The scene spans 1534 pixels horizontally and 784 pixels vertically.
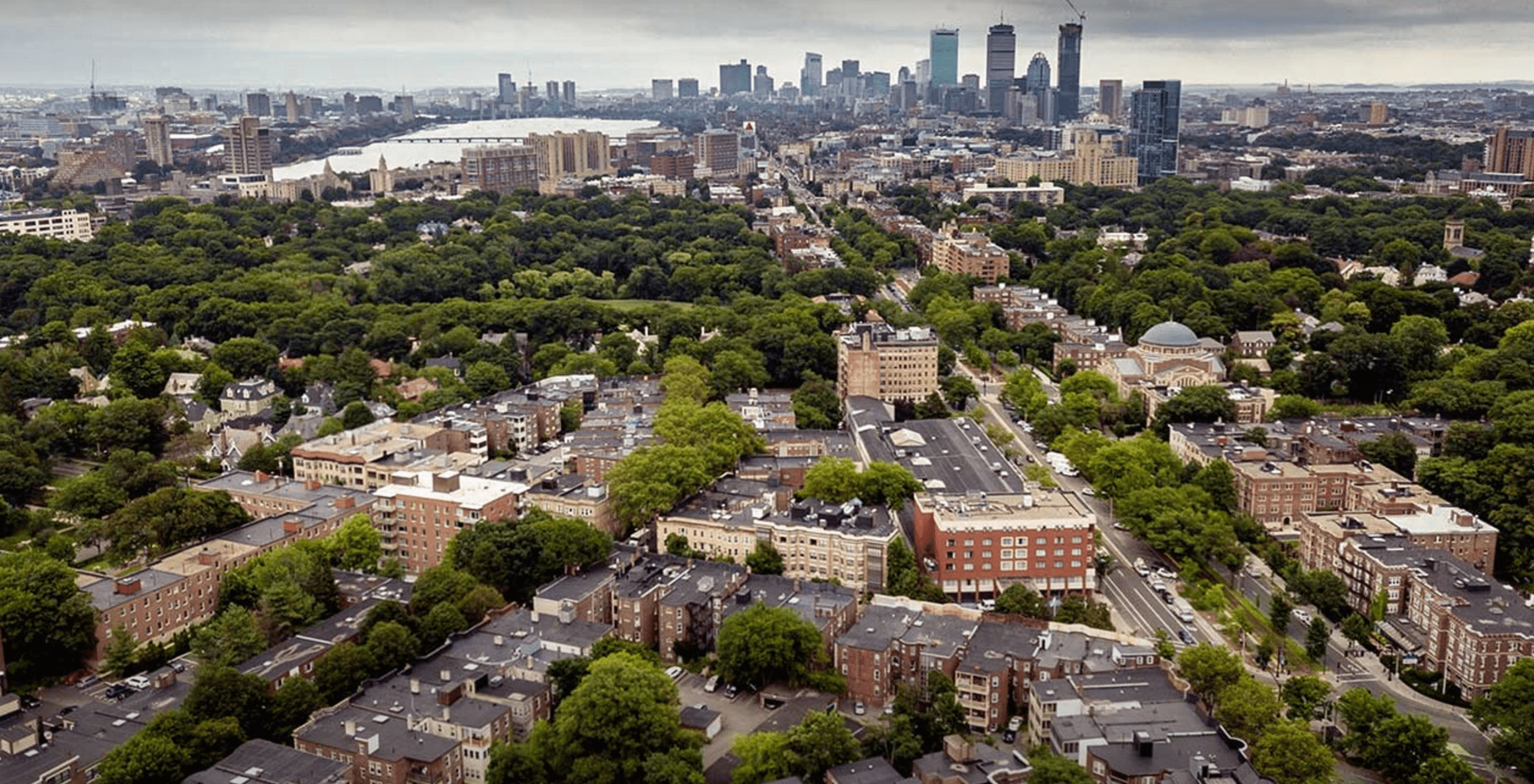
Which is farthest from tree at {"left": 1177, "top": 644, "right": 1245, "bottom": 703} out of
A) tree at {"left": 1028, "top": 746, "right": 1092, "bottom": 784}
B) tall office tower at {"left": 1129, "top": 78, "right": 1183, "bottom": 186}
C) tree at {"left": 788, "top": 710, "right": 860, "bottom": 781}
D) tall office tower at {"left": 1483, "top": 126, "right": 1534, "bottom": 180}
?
tall office tower at {"left": 1129, "top": 78, "right": 1183, "bottom": 186}

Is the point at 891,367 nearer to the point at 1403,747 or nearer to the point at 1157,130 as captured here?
the point at 1403,747

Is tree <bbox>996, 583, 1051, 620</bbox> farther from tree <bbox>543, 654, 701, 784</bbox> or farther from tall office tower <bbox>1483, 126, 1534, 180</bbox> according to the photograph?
tall office tower <bbox>1483, 126, 1534, 180</bbox>

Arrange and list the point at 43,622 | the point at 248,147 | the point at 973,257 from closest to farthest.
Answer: the point at 43,622
the point at 973,257
the point at 248,147

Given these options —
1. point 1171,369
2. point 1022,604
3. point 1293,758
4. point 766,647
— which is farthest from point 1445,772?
point 1171,369

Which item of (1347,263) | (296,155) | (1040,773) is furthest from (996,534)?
(296,155)

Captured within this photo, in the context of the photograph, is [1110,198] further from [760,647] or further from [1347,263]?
[760,647]

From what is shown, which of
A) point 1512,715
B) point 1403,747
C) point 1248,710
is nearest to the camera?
point 1403,747

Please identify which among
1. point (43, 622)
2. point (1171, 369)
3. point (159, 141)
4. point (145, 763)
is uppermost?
point (159, 141)

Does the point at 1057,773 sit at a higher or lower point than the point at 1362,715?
higher
